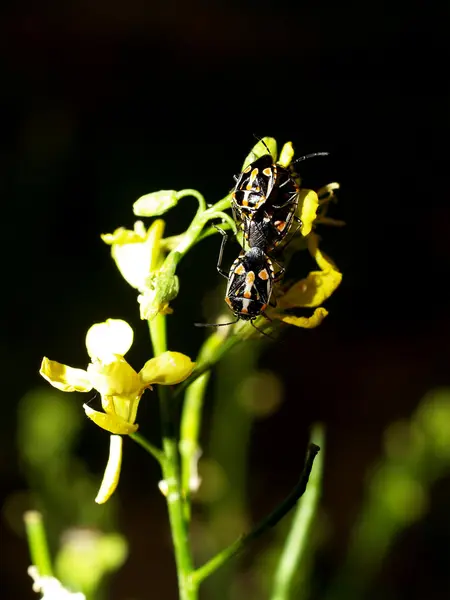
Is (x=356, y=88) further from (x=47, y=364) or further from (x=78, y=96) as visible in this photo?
(x=47, y=364)

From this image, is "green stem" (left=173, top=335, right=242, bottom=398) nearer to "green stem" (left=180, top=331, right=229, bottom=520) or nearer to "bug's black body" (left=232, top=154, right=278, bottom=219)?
"green stem" (left=180, top=331, right=229, bottom=520)

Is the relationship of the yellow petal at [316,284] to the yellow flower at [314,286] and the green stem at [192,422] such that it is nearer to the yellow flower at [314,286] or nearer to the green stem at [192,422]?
the yellow flower at [314,286]

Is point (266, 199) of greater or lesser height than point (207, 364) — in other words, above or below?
above

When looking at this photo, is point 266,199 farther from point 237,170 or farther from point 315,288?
point 237,170

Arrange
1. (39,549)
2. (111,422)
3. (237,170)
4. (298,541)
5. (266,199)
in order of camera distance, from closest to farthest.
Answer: (111,422), (266,199), (39,549), (298,541), (237,170)

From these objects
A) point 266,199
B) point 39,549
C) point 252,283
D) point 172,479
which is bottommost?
point 39,549

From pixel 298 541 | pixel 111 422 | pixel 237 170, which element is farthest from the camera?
pixel 237 170

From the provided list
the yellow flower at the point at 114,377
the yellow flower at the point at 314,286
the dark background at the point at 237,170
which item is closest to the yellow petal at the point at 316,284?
the yellow flower at the point at 314,286

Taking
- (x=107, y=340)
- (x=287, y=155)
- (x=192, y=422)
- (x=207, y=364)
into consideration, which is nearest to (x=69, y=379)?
(x=107, y=340)
